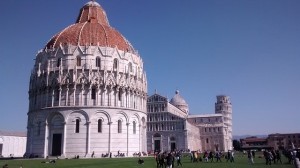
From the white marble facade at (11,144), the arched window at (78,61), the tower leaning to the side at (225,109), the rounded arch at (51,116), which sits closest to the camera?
the rounded arch at (51,116)

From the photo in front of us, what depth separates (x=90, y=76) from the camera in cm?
4941

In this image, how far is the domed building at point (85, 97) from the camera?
159ft

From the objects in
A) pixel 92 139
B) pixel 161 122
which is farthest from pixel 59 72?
pixel 161 122

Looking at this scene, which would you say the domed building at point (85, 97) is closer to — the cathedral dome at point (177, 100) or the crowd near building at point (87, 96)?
the crowd near building at point (87, 96)

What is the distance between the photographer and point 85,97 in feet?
160

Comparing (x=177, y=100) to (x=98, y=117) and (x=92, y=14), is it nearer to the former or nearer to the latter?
(x=92, y=14)

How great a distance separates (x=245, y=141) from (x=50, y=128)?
100352 millimetres

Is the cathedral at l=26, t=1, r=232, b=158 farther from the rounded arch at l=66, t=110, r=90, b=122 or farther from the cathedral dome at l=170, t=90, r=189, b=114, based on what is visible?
the cathedral dome at l=170, t=90, r=189, b=114

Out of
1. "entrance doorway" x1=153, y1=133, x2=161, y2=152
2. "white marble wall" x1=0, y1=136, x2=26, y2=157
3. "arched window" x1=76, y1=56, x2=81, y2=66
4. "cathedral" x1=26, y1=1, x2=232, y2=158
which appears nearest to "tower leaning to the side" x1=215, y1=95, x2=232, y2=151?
"entrance doorway" x1=153, y1=133, x2=161, y2=152

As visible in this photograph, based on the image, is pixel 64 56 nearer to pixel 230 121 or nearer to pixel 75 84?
pixel 75 84

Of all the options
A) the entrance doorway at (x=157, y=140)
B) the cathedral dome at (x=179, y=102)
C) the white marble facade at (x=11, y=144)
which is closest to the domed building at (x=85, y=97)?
the entrance doorway at (x=157, y=140)

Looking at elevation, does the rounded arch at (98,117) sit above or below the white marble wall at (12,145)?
above

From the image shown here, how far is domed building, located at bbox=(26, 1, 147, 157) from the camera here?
159 feet

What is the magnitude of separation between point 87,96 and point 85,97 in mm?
342
